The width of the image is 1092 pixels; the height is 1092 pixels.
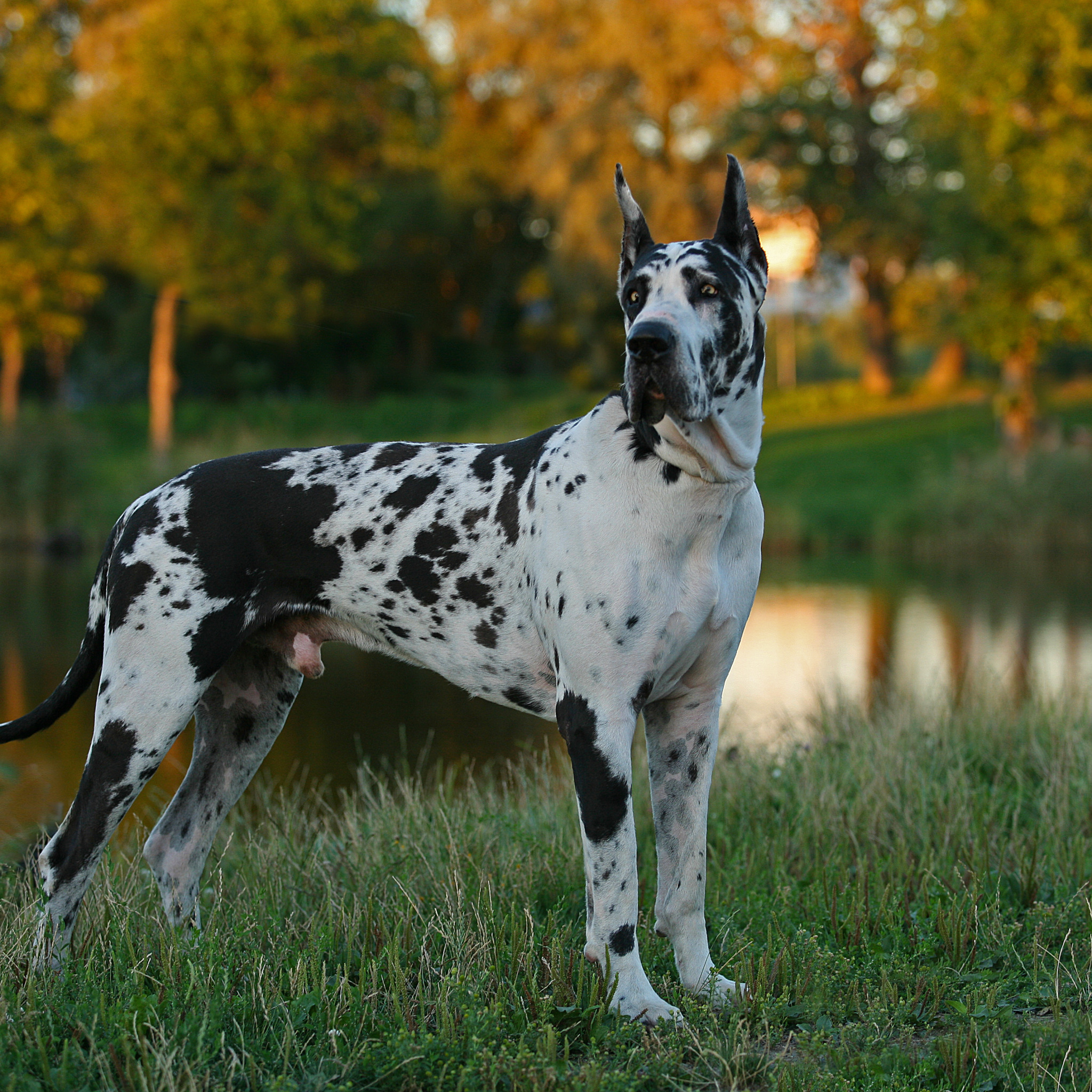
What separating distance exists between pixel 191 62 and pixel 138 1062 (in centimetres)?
2429

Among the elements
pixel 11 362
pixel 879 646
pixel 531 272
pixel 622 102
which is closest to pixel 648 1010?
pixel 879 646

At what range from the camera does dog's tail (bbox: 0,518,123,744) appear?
12.3 feet

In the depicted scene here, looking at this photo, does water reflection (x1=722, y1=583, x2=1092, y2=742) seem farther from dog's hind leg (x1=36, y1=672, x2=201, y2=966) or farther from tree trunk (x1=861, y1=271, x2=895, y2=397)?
tree trunk (x1=861, y1=271, x2=895, y2=397)

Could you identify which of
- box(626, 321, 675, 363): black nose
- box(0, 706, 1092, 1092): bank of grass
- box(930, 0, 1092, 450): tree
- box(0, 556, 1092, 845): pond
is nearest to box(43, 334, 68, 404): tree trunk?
box(0, 556, 1092, 845): pond

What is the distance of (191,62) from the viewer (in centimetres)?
2375

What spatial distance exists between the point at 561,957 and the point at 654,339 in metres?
1.72

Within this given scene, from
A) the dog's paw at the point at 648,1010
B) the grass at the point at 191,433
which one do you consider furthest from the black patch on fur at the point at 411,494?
the grass at the point at 191,433

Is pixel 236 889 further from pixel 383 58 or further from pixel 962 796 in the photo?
pixel 383 58

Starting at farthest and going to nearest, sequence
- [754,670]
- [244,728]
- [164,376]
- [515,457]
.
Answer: [164,376] < [754,670] < [244,728] < [515,457]

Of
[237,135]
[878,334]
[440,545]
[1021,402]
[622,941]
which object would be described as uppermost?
[237,135]

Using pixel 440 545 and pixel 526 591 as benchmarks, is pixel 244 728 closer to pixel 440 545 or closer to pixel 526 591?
pixel 440 545

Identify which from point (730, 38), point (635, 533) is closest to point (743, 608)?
point (635, 533)

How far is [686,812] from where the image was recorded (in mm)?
3508

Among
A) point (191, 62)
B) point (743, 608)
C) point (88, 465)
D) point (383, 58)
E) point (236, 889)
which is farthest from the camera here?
point (383, 58)
